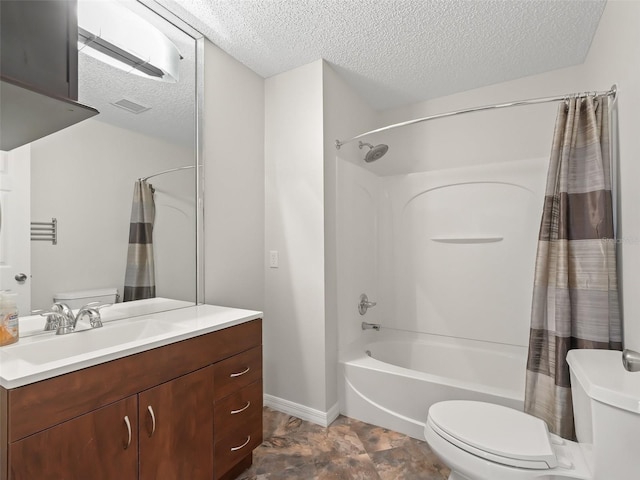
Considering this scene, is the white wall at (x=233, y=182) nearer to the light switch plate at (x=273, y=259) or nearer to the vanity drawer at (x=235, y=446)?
the light switch plate at (x=273, y=259)

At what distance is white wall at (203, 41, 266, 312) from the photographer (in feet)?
6.83

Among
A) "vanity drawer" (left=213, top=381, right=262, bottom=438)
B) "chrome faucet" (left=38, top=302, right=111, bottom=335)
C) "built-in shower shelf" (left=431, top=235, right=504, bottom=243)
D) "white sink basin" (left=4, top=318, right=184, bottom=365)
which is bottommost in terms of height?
"vanity drawer" (left=213, top=381, right=262, bottom=438)

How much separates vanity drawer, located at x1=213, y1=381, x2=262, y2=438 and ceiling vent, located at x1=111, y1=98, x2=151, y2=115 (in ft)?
4.87

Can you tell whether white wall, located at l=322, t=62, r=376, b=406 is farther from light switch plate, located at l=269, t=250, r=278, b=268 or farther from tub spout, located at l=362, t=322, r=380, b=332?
light switch plate, located at l=269, t=250, r=278, b=268

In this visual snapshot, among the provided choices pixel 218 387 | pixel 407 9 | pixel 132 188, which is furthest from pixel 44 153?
pixel 407 9

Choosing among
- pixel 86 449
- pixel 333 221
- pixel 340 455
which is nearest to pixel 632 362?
pixel 340 455

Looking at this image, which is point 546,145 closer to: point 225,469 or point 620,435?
point 620,435

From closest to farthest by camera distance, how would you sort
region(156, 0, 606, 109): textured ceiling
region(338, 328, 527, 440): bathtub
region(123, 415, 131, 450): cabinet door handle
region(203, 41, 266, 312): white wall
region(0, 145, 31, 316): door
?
region(123, 415, 131, 450): cabinet door handle
region(0, 145, 31, 316): door
region(156, 0, 606, 109): textured ceiling
region(338, 328, 527, 440): bathtub
region(203, 41, 266, 312): white wall

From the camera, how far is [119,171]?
5.44 feet

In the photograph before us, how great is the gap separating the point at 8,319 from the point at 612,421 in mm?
2079

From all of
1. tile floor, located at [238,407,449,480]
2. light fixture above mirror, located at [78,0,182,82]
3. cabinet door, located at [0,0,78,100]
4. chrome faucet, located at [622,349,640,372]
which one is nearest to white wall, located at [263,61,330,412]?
tile floor, located at [238,407,449,480]

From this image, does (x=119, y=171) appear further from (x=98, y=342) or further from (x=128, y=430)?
(x=128, y=430)

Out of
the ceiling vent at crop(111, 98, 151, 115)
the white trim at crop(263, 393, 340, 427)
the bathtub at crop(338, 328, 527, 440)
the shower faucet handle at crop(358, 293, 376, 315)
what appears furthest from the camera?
the shower faucet handle at crop(358, 293, 376, 315)

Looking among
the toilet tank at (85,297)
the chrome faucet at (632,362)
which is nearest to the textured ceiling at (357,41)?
the toilet tank at (85,297)
